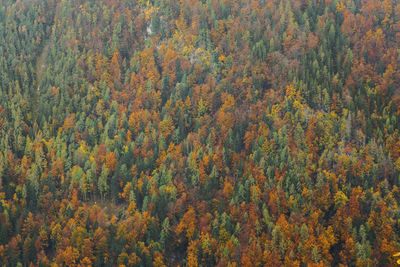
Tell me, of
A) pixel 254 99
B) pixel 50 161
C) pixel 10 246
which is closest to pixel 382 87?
pixel 254 99

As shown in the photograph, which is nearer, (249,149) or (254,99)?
(249,149)

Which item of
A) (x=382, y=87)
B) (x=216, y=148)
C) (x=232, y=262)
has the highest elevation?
(x=382, y=87)

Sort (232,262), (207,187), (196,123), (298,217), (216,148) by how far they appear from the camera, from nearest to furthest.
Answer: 1. (232,262)
2. (298,217)
3. (207,187)
4. (216,148)
5. (196,123)

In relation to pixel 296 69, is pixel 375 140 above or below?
below

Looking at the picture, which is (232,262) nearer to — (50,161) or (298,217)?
(298,217)

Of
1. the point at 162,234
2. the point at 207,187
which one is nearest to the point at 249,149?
the point at 207,187

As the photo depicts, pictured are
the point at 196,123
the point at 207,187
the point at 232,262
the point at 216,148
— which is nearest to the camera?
the point at 232,262
